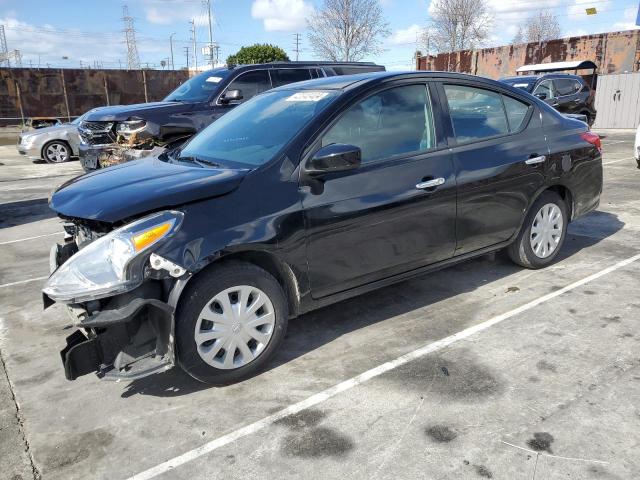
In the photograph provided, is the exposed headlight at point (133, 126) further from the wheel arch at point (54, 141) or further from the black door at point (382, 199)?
the wheel arch at point (54, 141)

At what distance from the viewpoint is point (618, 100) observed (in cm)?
2075

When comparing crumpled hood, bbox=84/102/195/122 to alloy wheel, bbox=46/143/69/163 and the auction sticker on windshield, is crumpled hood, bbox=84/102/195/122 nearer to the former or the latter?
the auction sticker on windshield

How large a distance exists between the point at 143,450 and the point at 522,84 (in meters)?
13.9

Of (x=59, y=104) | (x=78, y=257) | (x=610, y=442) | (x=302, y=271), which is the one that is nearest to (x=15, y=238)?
(x=78, y=257)

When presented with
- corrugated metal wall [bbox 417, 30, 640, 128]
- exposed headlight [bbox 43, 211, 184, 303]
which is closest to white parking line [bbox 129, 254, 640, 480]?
exposed headlight [bbox 43, 211, 184, 303]

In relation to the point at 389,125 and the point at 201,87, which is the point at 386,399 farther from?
the point at 201,87

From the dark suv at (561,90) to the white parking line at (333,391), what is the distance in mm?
11033

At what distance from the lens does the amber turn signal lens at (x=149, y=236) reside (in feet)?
9.31

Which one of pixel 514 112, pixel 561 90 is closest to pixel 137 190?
pixel 514 112

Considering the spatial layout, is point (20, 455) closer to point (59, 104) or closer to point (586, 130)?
point (586, 130)

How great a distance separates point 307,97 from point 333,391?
6.68 feet

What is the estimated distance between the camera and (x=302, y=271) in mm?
3377

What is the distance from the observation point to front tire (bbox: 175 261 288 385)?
2.98 meters

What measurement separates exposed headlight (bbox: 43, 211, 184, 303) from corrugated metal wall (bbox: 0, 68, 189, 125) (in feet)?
93.3
